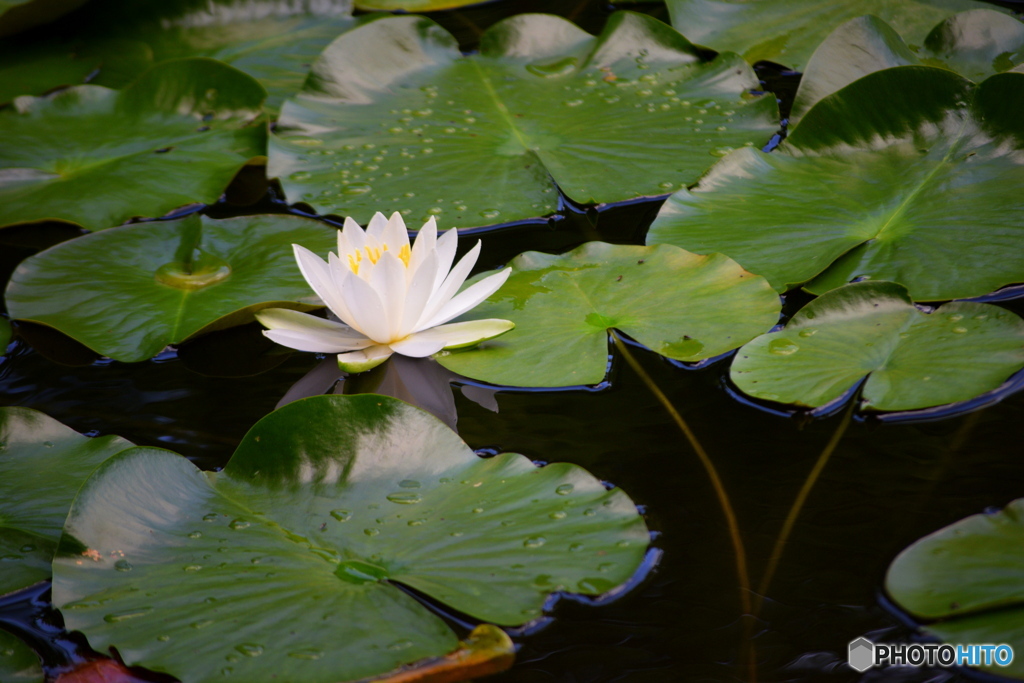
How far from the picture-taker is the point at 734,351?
1364 mm

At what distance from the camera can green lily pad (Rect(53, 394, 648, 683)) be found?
0.91 meters

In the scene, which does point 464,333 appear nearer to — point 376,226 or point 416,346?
point 416,346

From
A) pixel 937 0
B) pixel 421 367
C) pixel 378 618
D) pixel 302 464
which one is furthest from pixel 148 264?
pixel 937 0

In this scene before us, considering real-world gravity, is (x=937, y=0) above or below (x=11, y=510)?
above

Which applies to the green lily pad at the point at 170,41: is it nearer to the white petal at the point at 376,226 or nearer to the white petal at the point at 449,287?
the white petal at the point at 376,226

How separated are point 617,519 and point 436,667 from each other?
0.99ft

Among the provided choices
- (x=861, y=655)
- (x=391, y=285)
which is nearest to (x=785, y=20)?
(x=391, y=285)

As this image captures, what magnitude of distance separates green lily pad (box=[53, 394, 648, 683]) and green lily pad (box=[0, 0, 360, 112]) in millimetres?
1658

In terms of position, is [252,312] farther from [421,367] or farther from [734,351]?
[734,351]

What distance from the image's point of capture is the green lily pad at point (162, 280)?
4.93ft

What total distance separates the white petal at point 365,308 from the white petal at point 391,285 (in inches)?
0.4

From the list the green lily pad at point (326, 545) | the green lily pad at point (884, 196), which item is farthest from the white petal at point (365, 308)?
the green lily pad at point (884, 196)

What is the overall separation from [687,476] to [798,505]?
0.16 metres

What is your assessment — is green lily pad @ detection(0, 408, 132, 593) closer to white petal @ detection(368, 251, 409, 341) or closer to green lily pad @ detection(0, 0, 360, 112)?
white petal @ detection(368, 251, 409, 341)
